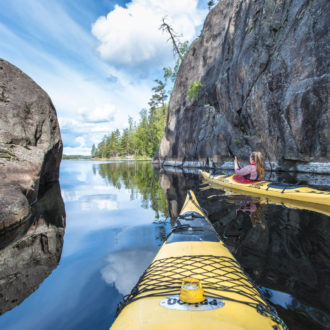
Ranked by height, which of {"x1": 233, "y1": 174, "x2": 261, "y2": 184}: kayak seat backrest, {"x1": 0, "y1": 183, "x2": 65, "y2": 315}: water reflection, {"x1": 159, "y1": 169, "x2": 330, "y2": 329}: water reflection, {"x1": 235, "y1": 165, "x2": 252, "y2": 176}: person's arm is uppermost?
{"x1": 235, "y1": 165, "x2": 252, "y2": 176}: person's arm

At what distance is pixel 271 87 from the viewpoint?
1269cm

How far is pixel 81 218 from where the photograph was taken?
6.04 m

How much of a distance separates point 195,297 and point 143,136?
56.6 metres

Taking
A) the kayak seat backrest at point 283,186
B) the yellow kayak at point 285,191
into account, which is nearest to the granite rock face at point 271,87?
the yellow kayak at point 285,191

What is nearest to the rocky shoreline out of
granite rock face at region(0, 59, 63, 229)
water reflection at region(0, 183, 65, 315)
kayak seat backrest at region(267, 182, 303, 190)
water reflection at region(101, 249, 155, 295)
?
kayak seat backrest at region(267, 182, 303, 190)

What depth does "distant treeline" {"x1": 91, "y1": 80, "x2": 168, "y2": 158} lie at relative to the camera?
145 feet

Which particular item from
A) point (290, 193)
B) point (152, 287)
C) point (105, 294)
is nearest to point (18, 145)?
point (105, 294)

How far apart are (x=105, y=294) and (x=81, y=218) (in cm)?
380

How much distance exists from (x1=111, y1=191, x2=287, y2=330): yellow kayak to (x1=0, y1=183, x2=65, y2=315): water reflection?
1738 mm

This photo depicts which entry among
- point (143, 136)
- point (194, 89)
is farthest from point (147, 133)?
point (194, 89)

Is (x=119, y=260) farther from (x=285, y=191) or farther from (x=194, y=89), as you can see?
(x=194, y=89)

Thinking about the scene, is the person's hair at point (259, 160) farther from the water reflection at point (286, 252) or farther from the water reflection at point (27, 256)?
the water reflection at point (27, 256)

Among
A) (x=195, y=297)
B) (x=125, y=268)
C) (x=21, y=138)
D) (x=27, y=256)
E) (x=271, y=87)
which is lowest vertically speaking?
(x=125, y=268)

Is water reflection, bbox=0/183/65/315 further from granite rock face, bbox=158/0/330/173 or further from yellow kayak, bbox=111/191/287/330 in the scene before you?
granite rock face, bbox=158/0/330/173
